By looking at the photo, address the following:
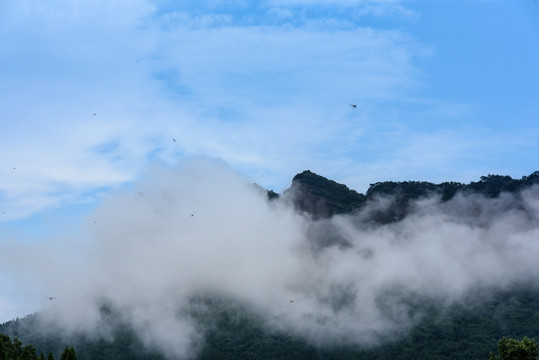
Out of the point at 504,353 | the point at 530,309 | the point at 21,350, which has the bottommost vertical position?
the point at 504,353

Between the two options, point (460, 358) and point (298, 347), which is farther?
point (298, 347)

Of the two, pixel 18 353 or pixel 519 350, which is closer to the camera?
pixel 519 350

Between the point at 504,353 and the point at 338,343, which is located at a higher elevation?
the point at 338,343

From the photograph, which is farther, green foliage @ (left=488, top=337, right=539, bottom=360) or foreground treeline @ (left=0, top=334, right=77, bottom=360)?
foreground treeline @ (left=0, top=334, right=77, bottom=360)

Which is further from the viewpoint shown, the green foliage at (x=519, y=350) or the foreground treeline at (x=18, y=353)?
the foreground treeline at (x=18, y=353)

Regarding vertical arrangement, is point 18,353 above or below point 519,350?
above

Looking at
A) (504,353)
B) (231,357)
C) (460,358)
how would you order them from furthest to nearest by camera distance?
(231,357) < (460,358) < (504,353)

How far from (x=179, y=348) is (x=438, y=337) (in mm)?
97327

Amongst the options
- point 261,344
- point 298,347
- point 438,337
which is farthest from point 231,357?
point 438,337

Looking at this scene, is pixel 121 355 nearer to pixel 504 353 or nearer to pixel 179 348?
pixel 179 348

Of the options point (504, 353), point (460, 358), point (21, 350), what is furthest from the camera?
point (460, 358)

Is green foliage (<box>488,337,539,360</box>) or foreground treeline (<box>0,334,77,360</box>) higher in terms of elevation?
foreground treeline (<box>0,334,77,360</box>)

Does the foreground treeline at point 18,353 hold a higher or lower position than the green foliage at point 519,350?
higher

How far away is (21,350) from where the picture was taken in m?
109
